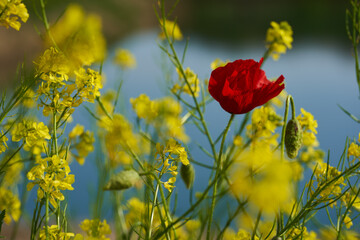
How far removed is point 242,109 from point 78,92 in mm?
228

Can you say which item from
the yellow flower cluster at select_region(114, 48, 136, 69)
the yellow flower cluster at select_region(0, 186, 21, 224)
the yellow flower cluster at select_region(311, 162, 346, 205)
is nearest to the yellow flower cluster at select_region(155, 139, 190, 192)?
the yellow flower cluster at select_region(311, 162, 346, 205)

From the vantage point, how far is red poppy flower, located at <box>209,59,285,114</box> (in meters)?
0.57

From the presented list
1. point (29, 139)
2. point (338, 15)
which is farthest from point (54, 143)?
point (338, 15)

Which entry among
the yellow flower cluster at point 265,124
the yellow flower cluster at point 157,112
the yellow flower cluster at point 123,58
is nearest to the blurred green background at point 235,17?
the yellow flower cluster at point 123,58

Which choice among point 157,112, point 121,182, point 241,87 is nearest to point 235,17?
point 157,112

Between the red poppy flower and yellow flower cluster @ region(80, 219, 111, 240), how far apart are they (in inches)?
10.7

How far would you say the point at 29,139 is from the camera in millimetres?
628

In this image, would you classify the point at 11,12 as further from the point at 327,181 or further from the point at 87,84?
the point at 327,181

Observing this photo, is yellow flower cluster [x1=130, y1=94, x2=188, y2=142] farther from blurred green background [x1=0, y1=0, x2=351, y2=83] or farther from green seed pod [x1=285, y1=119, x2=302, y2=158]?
blurred green background [x1=0, y1=0, x2=351, y2=83]

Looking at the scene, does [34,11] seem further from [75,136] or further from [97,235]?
[97,235]

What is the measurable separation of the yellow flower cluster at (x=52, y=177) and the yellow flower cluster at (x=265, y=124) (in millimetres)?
343

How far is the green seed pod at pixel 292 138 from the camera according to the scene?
0.60 metres

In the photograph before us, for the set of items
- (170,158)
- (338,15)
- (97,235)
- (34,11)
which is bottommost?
(97,235)

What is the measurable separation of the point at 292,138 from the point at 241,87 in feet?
0.33
